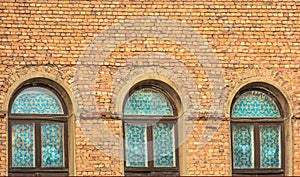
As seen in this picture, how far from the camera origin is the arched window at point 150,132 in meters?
25.4

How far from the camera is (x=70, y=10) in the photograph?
25453mm

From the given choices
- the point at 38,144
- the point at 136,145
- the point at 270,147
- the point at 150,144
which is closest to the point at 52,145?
the point at 38,144

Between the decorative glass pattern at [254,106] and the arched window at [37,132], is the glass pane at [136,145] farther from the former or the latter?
the decorative glass pattern at [254,106]

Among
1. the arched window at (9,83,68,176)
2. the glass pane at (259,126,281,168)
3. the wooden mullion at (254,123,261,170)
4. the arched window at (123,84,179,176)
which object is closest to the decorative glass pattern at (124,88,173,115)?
the arched window at (123,84,179,176)

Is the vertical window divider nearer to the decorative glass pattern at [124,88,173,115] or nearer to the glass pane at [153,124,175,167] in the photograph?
the decorative glass pattern at [124,88,173,115]

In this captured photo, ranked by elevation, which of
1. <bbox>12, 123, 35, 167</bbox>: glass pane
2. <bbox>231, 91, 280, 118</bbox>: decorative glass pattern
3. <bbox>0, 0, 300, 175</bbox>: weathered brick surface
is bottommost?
<bbox>12, 123, 35, 167</bbox>: glass pane

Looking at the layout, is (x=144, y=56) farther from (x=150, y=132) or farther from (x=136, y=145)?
(x=136, y=145)

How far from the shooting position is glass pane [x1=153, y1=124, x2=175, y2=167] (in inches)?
1004

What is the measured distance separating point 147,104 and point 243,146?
1.74 metres

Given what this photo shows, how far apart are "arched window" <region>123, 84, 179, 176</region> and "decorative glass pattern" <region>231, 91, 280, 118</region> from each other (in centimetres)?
108

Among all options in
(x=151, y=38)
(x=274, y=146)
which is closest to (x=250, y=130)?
(x=274, y=146)

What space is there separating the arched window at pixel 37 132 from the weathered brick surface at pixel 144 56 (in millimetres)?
328

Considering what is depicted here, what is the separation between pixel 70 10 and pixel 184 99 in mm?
2384

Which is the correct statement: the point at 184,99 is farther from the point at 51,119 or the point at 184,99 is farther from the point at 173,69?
the point at 51,119
